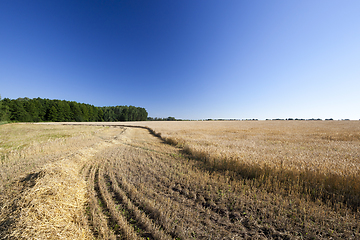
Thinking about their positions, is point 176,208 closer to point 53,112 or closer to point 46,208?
point 46,208

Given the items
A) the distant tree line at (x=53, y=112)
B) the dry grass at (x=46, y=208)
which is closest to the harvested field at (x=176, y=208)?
the dry grass at (x=46, y=208)

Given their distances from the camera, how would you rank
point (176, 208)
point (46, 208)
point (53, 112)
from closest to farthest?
point (46, 208) < point (176, 208) < point (53, 112)

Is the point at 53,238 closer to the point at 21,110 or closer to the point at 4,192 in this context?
the point at 4,192

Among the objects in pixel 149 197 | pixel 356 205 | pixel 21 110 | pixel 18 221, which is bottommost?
pixel 149 197

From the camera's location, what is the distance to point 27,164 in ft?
24.1

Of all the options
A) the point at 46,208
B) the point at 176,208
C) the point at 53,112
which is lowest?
the point at 176,208

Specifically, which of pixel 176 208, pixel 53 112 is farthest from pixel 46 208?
pixel 53 112

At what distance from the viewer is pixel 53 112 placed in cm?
6838

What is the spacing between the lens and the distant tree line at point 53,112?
56.5 meters

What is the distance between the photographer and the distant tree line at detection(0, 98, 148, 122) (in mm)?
56500

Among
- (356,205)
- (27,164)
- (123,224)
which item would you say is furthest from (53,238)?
(356,205)

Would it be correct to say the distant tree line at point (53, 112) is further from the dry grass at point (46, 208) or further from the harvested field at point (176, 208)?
the harvested field at point (176, 208)

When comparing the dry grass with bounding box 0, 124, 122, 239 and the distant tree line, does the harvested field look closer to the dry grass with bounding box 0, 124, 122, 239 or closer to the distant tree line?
the dry grass with bounding box 0, 124, 122, 239

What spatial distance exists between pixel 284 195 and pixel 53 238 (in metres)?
7.07
